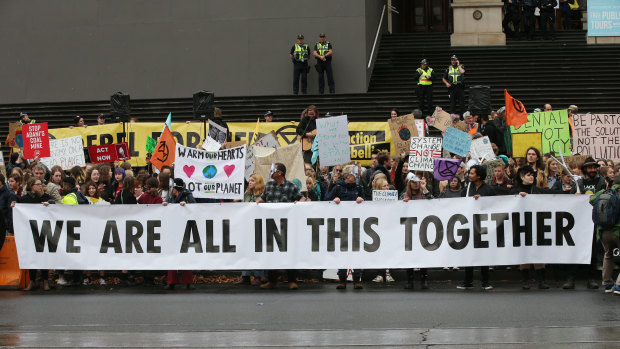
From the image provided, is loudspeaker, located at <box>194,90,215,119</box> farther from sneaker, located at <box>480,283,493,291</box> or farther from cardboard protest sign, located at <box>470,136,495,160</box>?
sneaker, located at <box>480,283,493,291</box>

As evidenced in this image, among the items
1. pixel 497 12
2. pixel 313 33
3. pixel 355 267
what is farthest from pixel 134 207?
pixel 497 12

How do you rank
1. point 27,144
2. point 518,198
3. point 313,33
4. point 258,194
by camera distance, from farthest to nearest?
point 313,33 → point 27,144 → point 258,194 → point 518,198

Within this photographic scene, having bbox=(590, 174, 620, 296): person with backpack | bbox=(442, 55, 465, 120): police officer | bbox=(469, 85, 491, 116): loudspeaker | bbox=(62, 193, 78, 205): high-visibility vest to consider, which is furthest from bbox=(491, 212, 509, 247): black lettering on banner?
bbox=(442, 55, 465, 120): police officer

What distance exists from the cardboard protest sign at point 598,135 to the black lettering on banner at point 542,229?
17.7ft

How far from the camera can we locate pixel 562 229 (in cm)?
1416

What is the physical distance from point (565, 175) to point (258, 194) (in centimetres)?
448

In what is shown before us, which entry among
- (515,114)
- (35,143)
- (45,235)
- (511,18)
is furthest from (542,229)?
(511,18)

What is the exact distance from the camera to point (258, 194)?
15016 mm

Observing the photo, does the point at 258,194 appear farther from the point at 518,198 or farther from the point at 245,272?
the point at 518,198

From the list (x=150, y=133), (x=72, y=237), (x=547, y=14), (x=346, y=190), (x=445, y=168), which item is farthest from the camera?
(x=547, y=14)

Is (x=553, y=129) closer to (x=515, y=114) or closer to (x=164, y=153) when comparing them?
(x=515, y=114)

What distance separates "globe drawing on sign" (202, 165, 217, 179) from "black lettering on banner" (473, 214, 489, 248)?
13.0ft

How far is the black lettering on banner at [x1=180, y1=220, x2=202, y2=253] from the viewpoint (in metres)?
14.7

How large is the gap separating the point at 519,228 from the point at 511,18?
20.6 metres
